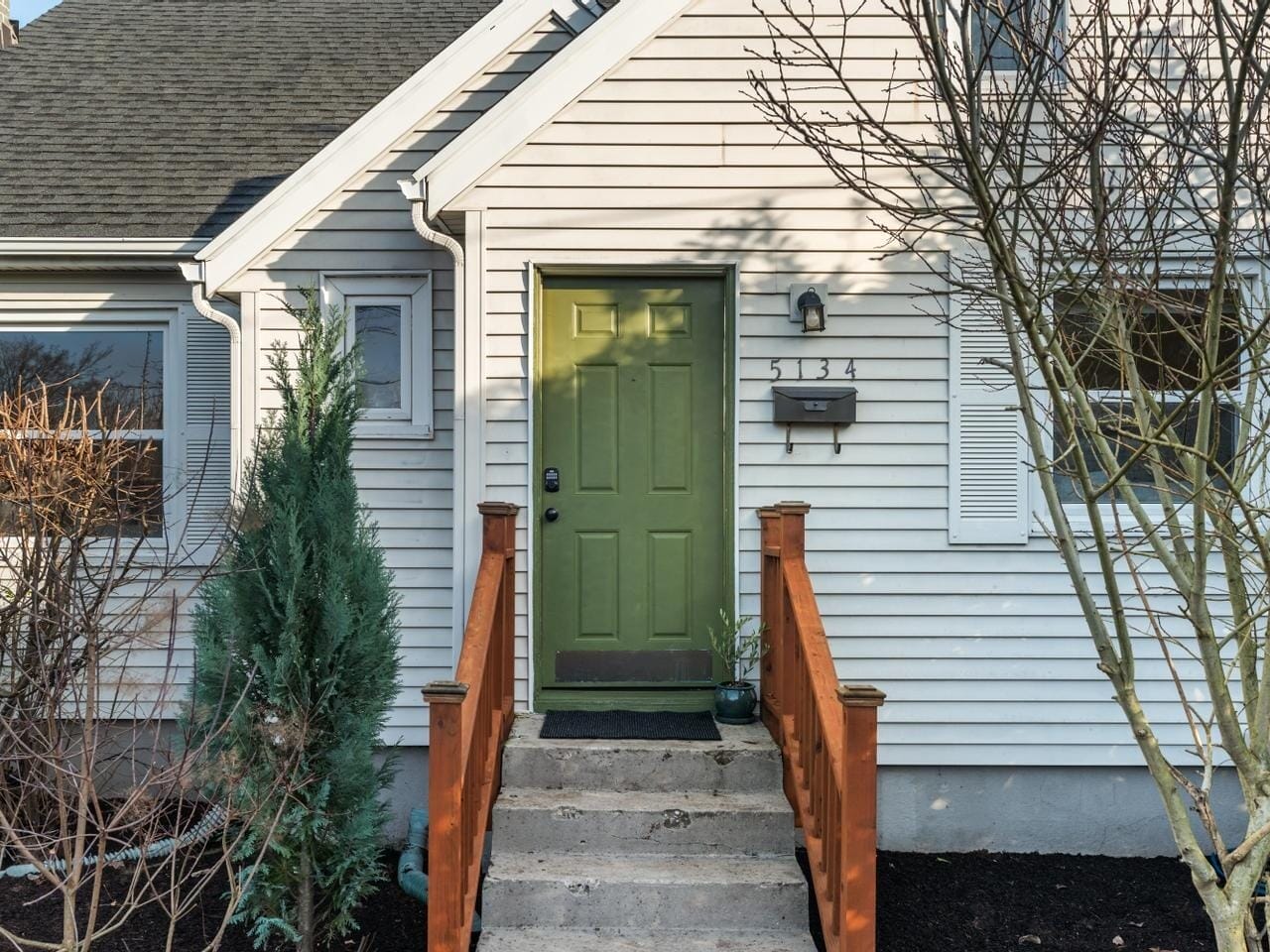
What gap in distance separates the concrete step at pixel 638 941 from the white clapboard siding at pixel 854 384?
1406mm

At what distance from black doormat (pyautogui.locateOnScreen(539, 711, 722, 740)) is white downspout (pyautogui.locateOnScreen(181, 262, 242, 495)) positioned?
2105 mm

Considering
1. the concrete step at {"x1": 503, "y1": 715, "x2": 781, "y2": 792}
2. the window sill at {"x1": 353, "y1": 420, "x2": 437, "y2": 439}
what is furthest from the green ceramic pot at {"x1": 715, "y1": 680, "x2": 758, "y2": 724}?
the window sill at {"x1": 353, "y1": 420, "x2": 437, "y2": 439}

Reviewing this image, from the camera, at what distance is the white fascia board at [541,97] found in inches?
186

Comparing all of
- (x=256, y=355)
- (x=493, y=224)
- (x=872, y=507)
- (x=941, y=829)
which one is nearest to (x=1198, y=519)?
(x=872, y=507)

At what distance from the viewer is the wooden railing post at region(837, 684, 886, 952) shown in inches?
131

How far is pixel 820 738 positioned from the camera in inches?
147

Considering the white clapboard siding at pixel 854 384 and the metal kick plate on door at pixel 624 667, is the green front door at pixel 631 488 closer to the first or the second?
the metal kick plate on door at pixel 624 667

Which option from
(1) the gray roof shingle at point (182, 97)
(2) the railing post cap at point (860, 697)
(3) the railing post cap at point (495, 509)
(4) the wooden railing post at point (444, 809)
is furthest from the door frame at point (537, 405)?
(1) the gray roof shingle at point (182, 97)

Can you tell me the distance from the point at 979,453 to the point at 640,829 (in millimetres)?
2375

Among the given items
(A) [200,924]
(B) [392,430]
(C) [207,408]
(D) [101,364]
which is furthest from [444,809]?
(D) [101,364]

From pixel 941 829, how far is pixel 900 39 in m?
3.79

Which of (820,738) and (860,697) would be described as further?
(820,738)

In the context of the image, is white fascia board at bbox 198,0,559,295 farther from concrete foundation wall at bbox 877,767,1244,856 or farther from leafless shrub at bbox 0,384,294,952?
concrete foundation wall at bbox 877,767,1244,856

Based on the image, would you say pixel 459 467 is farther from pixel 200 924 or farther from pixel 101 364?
pixel 101 364
